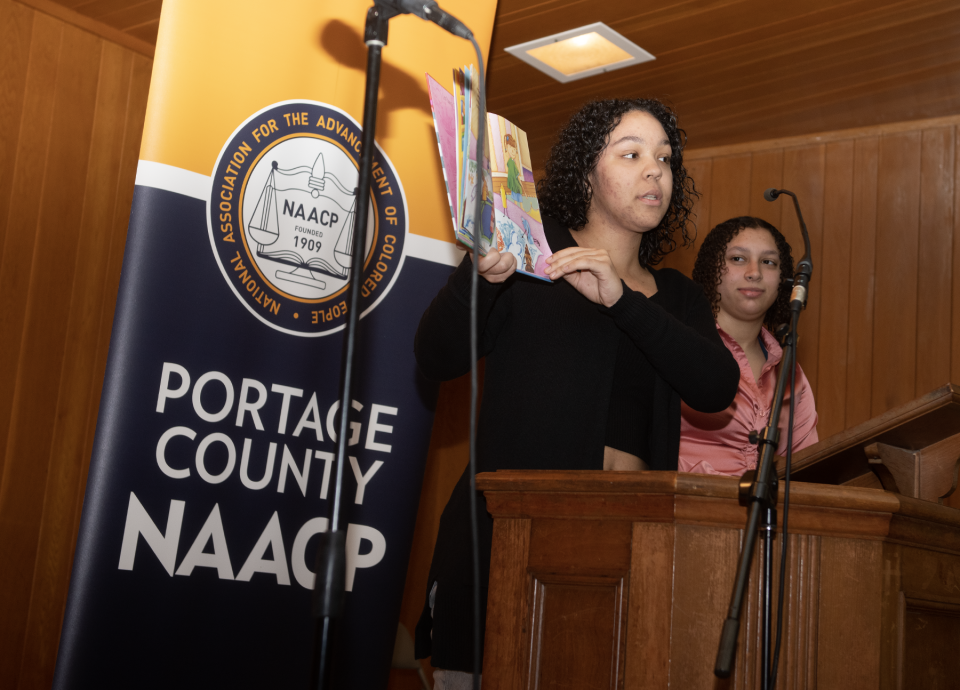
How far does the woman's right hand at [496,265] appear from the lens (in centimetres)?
142

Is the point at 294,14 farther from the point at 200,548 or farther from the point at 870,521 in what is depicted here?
the point at 870,521

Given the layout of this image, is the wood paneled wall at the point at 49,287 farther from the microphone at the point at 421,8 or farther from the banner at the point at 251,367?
the microphone at the point at 421,8

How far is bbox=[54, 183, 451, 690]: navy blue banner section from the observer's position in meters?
1.69

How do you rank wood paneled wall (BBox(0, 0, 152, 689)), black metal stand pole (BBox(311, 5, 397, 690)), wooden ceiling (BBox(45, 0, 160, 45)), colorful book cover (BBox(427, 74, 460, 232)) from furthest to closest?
1. wooden ceiling (BBox(45, 0, 160, 45))
2. wood paneled wall (BBox(0, 0, 152, 689))
3. colorful book cover (BBox(427, 74, 460, 232))
4. black metal stand pole (BBox(311, 5, 397, 690))

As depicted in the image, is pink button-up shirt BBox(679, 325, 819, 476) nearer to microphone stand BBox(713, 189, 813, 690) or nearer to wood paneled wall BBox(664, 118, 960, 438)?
microphone stand BBox(713, 189, 813, 690)

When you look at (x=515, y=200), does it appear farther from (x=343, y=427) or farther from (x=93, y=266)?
(x=93, y=266)

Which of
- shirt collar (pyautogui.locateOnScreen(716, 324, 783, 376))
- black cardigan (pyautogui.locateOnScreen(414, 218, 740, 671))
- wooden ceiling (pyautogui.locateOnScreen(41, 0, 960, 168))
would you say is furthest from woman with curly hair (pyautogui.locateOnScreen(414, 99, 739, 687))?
wooden ceiling (pyautogui.locateOnScreen(41, 0, 960, 168))

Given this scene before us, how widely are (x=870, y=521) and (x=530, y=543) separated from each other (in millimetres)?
480

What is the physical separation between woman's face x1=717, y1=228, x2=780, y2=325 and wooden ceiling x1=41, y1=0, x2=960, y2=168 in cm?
88

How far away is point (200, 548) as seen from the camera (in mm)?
1760

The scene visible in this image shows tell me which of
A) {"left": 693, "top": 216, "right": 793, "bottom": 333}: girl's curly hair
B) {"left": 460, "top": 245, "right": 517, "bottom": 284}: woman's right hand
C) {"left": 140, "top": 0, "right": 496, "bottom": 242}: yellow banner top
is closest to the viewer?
{"left": 460, "top": 245, "right": 517, "bottom": 284}: woman's right hand

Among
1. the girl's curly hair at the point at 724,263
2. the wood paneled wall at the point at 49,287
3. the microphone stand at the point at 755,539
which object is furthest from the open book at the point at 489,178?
the wood paneled wall at the point at 49,287

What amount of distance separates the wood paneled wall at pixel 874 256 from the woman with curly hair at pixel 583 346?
2304mm

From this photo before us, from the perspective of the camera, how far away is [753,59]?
3482 mm
